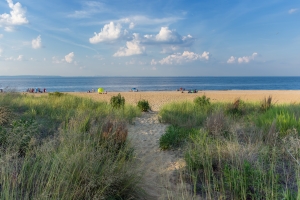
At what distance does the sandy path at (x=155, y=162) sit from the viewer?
12.4 ft

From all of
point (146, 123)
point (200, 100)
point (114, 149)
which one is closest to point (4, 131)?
point (114, 149)

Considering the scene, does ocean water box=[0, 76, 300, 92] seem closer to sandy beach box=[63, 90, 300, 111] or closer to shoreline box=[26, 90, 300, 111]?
shoreline box=[26, 90, 300, 111]

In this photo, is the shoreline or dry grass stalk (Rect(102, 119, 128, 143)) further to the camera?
the shoreline

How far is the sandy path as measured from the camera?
379 cm

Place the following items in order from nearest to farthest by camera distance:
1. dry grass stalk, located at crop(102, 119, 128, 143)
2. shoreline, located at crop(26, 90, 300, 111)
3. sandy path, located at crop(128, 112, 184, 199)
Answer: sandy path, located at crop(128, 112, 184, 199) → dry grass stalk, located at crop(102, 119, 128, 143) → shoreline, located at crop(26, 90, 300, 111)

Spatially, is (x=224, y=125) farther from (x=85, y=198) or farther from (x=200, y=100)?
(x=200, y=100)

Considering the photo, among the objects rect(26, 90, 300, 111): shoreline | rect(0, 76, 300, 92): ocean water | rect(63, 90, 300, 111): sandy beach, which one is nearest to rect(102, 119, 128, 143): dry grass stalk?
rect(26, 90, 300, 111): shoreline

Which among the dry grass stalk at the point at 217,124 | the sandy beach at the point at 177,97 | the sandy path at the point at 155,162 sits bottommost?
the sandy path at the point at 155,162

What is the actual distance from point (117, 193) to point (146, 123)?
6448mm

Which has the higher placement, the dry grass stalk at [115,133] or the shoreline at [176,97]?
the dry grass stalk at [115,133]

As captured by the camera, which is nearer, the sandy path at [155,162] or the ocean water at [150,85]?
the sandy path at [155,162]

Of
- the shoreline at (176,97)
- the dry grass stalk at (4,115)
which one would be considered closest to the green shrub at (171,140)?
the dry grass stalk at (4,115)

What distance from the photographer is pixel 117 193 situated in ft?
10.9

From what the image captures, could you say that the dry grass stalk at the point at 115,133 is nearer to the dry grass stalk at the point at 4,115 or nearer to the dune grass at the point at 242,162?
the dune grass at the point at 242,162
